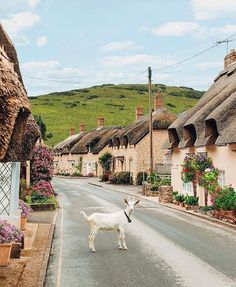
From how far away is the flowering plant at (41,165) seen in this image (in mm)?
36781

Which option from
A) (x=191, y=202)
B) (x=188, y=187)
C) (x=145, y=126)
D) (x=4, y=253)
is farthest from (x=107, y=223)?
(x=145, y=126)

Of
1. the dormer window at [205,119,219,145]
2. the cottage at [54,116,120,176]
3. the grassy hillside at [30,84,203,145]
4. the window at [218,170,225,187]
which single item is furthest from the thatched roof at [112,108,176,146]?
the grassy hillside at [30,84,203,145]

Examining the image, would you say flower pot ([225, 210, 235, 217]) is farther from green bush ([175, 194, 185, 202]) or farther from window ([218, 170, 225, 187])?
Result: green bush ([175, 194, 185, 202])

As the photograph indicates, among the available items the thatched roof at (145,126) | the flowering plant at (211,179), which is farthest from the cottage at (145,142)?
the flowering plant at (211,179)

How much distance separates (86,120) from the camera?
426ft

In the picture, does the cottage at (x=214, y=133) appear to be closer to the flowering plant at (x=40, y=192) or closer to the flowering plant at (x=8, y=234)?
the flowering plant at (x=40, y=192)

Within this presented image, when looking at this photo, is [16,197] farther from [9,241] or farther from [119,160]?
[119,160]

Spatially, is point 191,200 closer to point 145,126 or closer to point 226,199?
point 226,199

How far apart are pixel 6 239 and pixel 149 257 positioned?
394 centimetres

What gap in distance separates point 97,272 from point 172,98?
159 meters

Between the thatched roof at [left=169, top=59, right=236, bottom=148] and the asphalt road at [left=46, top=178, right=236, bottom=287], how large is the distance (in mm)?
4778

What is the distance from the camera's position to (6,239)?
1343 cm

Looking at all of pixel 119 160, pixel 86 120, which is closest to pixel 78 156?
Result: pixel 119 160

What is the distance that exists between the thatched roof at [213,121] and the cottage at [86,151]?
4123cm
